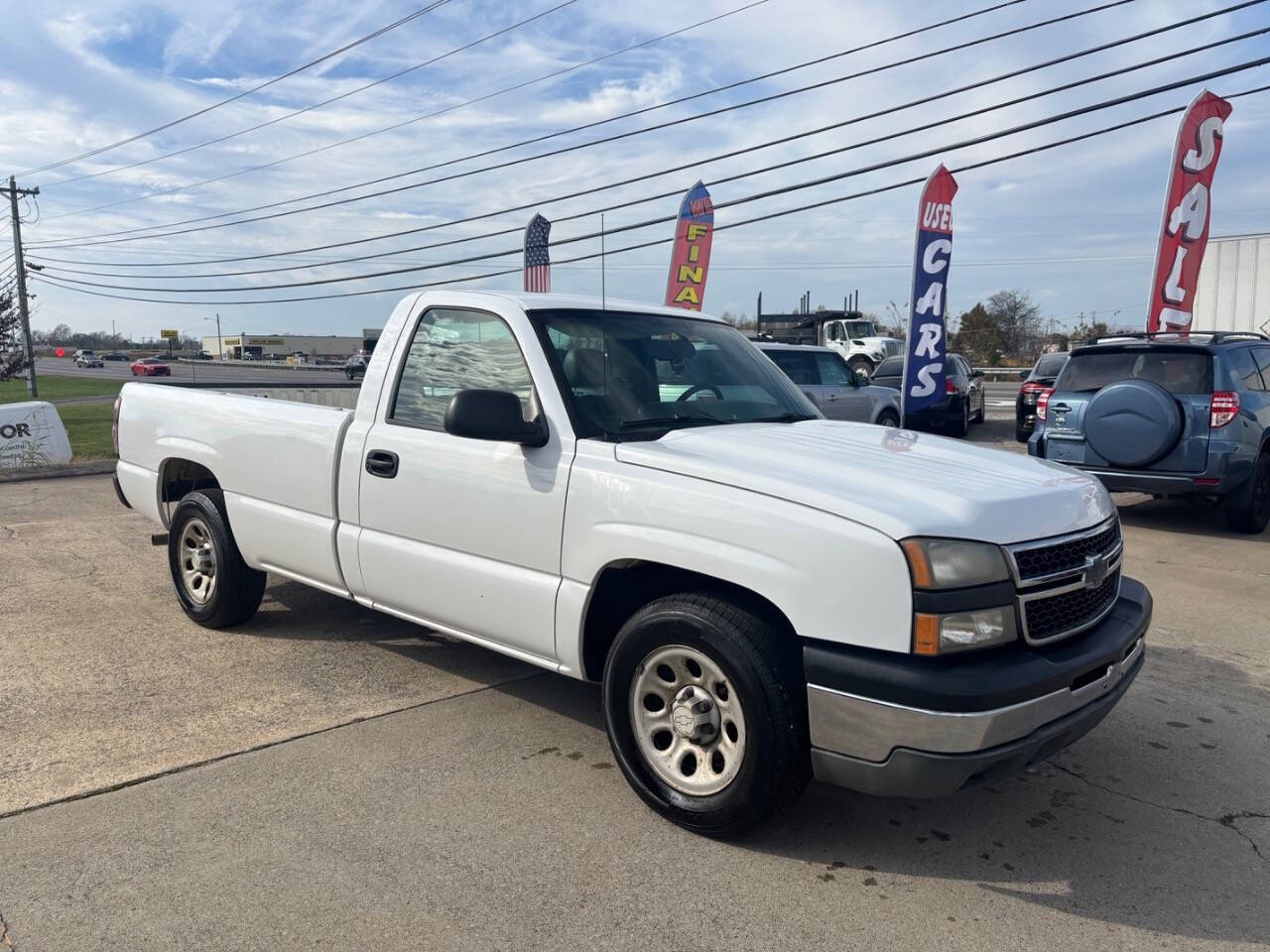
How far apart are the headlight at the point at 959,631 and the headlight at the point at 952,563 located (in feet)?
0.30

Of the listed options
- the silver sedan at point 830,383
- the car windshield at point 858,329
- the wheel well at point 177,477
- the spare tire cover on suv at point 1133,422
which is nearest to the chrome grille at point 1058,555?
the wheel well at point 177,477

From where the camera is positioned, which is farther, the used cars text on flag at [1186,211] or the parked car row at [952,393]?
the parked car row at [952,393]

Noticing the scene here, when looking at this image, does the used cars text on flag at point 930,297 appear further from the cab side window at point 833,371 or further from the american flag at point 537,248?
the american flag at point 537,248

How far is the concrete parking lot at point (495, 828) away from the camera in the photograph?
283cm

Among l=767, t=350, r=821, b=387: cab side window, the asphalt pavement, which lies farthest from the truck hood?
the asphalt pavement

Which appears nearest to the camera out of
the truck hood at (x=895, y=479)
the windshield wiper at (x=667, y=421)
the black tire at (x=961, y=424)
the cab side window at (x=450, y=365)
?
the truck hood at (x=895, y=479)

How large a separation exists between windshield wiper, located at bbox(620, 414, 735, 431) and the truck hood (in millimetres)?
107

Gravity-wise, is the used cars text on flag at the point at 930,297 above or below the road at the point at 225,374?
above

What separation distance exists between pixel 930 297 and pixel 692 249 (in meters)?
6.45

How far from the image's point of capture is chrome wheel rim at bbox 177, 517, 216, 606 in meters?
5.56

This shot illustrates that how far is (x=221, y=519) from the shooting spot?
540cm

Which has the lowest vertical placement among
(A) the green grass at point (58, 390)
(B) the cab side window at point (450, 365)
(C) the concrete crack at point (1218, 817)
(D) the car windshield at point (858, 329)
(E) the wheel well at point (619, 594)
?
(A) the green grass at point (58, 390)

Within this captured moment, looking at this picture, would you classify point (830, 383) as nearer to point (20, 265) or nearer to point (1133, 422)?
point (1133, 422)

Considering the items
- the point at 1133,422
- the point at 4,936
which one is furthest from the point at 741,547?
the point at 1133,422
